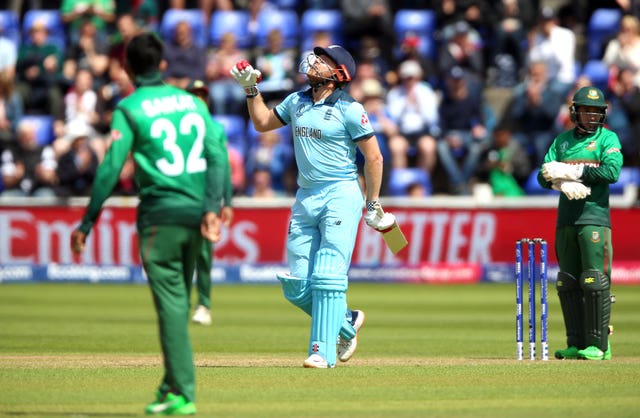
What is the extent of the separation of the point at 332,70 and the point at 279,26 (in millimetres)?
16029

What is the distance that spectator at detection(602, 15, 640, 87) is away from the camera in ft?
81.4

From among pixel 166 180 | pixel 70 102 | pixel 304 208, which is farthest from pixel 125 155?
pixel 70 102

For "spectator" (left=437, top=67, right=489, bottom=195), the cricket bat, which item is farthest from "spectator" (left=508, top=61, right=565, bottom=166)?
the cricket bat

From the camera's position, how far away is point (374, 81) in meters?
25.1

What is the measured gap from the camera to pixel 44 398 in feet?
29.6

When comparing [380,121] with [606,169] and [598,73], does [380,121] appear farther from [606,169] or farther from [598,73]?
[606,169]

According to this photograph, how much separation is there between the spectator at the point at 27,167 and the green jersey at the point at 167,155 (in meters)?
16.0

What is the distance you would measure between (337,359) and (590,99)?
322cm

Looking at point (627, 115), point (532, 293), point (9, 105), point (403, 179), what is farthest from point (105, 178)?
point (9, 105)

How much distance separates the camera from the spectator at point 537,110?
24484mm

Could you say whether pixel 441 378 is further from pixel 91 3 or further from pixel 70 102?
pixel 91 3

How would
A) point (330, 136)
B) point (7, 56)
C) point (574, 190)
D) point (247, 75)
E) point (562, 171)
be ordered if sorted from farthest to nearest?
1. point (7, 56)
2. point (562, 171)
3. point (574, 190)
4. point (247, 75)
5. point (330, 136)

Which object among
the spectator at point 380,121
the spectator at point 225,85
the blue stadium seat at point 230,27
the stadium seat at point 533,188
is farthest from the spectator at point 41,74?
the stadium seat at point 533,188

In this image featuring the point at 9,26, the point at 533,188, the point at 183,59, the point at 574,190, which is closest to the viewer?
the point at 574,190
